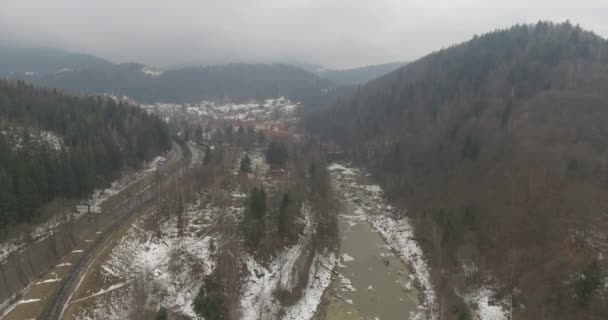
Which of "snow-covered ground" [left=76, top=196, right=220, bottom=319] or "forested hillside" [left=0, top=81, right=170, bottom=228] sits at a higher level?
"forested hillside" [left=0, top=81, right=170, bottom=228]

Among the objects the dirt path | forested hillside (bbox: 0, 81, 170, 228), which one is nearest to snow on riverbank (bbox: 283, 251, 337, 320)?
the dirt path

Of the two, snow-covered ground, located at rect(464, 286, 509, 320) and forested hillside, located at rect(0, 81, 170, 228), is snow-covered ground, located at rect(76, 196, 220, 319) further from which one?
snow-covered ground, located at rect(464, 286, 509, 320)

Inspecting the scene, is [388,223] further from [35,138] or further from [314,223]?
[35,138]

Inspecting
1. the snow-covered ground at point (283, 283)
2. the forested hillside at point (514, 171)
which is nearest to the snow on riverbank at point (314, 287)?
the snow-covered ground at point (283, 283)

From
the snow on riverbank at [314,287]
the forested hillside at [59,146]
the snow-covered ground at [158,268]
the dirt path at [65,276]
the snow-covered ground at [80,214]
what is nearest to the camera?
the dirt path at [65,276]

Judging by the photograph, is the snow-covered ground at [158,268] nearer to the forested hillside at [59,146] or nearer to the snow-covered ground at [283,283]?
the snow-covered ground at [283,283]

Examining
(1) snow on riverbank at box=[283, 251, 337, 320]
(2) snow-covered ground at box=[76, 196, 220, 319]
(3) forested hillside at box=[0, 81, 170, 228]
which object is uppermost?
(3) forested hillside at box=[0, 81, 170, 228]

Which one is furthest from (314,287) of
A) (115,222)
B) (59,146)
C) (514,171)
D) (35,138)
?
(35,138)
